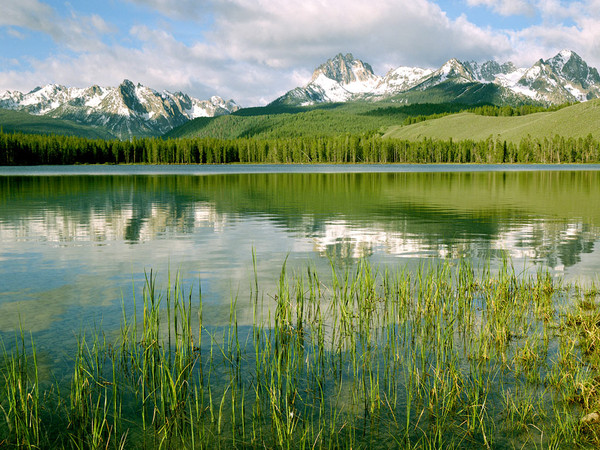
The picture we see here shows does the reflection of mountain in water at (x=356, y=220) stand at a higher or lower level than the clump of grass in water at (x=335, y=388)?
higher

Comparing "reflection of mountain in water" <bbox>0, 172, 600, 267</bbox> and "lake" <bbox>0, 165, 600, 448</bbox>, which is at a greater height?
"reflection of mountain in water" <bbox>0, 172, 600, 267</bbox>

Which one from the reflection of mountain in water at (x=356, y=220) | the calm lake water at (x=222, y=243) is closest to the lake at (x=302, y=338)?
the calm lake water at (x=222, y=243)

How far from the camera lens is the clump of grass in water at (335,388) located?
A: 7538 millimetres

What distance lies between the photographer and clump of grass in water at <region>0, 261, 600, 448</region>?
24.7 feet

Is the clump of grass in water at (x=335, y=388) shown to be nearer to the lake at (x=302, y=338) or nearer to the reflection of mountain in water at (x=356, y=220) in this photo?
the lake at (x=302, y=338)

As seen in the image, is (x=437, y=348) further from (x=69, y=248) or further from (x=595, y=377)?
(x=69, y=248)

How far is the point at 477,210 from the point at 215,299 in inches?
1271

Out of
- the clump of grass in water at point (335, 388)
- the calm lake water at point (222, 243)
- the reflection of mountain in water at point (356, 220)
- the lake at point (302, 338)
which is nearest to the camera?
the clump of grass in water at point (335, 388)

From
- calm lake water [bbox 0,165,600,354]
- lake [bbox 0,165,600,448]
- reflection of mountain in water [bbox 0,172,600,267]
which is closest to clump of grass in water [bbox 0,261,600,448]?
lake [bbox 0,165,600,448]

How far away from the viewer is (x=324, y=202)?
4959 centimetres

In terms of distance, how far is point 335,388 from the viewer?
30.1 ft

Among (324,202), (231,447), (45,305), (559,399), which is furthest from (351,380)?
(324,202)

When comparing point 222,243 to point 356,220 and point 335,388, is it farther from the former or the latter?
point 335,388

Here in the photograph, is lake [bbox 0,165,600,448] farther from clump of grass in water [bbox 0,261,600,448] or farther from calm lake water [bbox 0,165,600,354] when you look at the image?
calm lake water [bbox 0,165,600,354]
